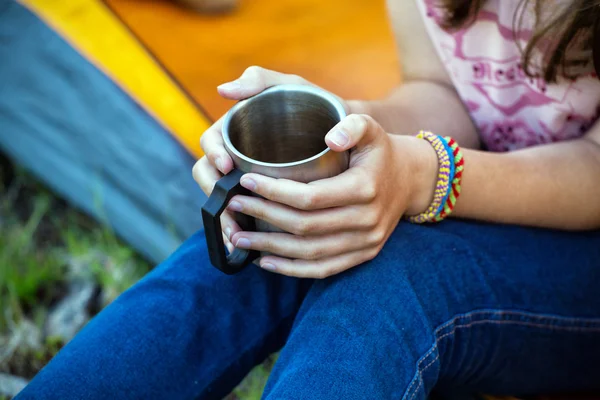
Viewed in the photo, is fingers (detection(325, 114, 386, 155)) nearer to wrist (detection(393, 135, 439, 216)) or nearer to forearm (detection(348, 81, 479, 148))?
wrist (detection(393, 135, 439, 216))

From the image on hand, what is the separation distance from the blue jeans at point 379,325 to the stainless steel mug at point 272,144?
105mm

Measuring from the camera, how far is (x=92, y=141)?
1266mm

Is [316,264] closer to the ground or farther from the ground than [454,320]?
farther from the ground

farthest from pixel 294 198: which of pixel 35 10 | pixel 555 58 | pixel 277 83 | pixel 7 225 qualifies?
pixel 7 225

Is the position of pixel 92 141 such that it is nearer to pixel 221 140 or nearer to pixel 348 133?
pixel 221 140

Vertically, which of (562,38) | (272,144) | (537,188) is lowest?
(537,188)

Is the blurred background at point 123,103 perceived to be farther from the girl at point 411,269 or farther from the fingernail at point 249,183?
the fingernail at point 249,183

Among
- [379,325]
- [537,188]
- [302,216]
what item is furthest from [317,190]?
[537,188]

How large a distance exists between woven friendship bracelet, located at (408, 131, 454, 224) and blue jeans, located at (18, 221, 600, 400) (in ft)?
0.06

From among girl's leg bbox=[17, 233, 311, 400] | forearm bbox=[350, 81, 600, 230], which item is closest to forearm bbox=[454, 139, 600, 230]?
forearm bbox=[350, 81, 600, 230]


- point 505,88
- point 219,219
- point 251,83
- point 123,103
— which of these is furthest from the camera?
point 123,103

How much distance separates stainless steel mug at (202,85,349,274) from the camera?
1.74 feet

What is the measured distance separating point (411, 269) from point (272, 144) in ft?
0.65

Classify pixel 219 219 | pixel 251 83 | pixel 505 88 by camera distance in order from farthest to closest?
pixel 505 88 → pixel 251 83 → pixel 219 219
